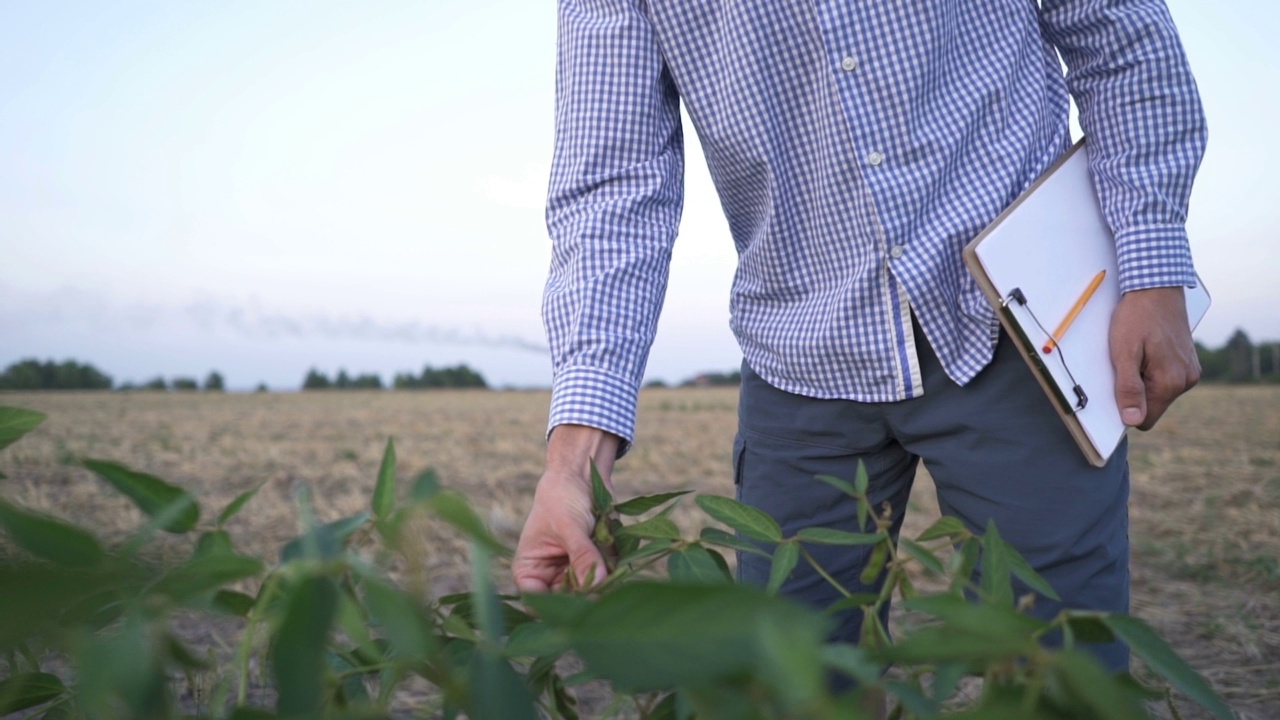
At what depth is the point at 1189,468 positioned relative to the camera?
6.45 metres

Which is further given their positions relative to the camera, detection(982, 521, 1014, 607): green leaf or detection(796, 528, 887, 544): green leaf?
detection(796, 528, 887, 544): green leaf

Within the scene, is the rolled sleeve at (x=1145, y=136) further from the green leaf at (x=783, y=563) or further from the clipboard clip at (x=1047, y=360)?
the green leaf at (x=783, y=563)

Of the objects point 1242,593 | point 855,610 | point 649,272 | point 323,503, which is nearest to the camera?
point 649,272

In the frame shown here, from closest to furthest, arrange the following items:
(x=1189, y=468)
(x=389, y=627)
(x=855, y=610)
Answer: (x=389, y=627), (x=855, y=610), (x=1189, y=468)

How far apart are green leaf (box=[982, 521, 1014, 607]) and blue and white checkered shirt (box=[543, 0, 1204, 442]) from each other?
78 centimetres

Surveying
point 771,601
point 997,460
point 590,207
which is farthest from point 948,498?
point 771,601

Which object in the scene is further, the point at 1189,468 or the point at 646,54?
the point at 1189,468

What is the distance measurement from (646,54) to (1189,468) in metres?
6.41

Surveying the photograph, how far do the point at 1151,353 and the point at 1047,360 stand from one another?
162mm

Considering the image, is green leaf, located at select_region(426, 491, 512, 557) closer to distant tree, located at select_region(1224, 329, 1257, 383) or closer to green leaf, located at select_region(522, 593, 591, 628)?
green leaf, located at select_region(522, 593, 591, 628)

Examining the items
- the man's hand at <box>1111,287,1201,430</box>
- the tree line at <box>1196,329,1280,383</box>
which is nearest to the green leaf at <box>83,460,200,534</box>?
the man's hand at <box>1111,287,1201,430</box>

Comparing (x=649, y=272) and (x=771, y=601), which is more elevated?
(x=649, y=272)

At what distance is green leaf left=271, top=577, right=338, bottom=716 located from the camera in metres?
0.28

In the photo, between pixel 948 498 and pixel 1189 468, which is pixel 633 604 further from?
pixel 1189 468
